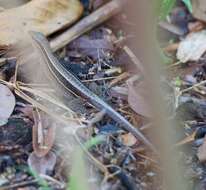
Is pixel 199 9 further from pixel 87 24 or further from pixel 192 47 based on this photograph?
pixel 87 24

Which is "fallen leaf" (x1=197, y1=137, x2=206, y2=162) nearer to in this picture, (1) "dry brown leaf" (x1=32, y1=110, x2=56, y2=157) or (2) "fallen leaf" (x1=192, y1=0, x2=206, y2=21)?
(1) "dry brown leaf" (x1=32, y1=110, x2=56, y2=157)

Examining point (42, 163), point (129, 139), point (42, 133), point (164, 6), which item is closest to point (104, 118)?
point (129, 139)

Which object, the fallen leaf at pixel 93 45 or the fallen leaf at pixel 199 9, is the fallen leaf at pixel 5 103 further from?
the fallen leaf at pixel 199 9

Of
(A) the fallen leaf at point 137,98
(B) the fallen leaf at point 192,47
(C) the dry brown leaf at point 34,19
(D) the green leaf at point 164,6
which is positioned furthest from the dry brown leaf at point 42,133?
(B) the fallen leaf at point 192,47

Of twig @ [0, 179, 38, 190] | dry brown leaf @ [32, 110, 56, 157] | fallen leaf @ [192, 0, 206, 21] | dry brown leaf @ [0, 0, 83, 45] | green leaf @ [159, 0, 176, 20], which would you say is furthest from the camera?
fallen leaf @ [192, 0, 206, 21]

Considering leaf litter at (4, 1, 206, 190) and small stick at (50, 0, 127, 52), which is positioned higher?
small stick at (50, 0, 127, 52)

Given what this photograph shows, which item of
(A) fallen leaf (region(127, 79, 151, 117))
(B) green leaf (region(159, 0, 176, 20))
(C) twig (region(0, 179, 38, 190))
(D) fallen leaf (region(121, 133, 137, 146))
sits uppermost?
(B) green leaf (region(159, 0, 176, 20))

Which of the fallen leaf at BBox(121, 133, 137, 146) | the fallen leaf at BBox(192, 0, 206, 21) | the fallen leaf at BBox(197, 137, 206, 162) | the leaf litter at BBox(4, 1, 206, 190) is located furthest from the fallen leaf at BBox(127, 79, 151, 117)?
the fallen leaf at BBox(192, 0, 206, 21)
